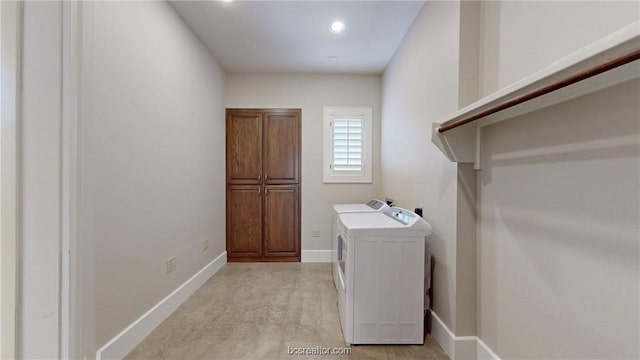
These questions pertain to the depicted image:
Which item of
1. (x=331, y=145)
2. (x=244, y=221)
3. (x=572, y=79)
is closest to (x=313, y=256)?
(x=244, y=221)

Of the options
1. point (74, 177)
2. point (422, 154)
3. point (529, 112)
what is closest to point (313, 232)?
point (422, 154)

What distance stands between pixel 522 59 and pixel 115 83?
2189mm

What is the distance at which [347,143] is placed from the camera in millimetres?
3771

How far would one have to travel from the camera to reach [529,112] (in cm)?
123

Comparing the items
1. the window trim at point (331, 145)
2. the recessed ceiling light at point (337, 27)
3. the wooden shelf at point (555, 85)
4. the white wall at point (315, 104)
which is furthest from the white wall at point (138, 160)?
the window trim at point (331, 145)

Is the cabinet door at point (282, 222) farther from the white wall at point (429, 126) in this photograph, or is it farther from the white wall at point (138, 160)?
the white wall at point (429, 126)

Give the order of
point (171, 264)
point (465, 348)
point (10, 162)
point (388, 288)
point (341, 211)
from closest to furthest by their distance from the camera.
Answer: point (10, 162) → point (465, 348) → point (388, 288) → point (171, 264) → point (341, 211)

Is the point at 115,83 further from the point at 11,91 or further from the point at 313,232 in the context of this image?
the point at 313,232

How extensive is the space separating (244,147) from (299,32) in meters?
1.66

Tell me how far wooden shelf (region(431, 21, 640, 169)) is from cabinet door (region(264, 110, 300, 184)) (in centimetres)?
239

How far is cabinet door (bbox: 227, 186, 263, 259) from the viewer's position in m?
3.71

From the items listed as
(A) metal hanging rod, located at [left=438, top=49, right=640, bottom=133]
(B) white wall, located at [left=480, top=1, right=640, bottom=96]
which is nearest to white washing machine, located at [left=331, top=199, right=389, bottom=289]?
(B) white wall, located at [left=480, top=1, right=640, bottom=96]

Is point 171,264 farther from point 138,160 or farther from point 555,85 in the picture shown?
point 555,85

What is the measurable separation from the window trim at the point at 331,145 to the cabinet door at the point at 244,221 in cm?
97
